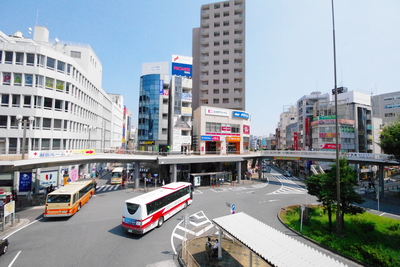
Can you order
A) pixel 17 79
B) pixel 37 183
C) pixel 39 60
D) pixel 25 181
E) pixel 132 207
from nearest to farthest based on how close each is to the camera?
pixel 132 207
pixel 25 181
pixel 17 79
pixel 37 183
pixel 39 60

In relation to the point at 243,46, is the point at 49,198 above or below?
below

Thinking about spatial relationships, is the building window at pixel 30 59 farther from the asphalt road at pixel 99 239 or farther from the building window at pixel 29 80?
the asphalt road at pixel 99 239

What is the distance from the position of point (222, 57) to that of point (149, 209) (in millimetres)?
53306

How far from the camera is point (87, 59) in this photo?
4438 centimetres

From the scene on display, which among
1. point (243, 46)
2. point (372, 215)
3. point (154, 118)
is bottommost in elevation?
point (372, 215)

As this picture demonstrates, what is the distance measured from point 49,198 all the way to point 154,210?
9.75 meters

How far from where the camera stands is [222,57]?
59.1 metres

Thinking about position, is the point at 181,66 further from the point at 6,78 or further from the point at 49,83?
the point at 6,78

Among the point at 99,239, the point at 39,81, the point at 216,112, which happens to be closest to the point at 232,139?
the point at 216,112

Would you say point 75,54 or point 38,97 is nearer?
point 38,97

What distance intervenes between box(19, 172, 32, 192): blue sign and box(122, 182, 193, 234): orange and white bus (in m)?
21.4

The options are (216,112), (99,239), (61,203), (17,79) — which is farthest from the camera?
(216,112)

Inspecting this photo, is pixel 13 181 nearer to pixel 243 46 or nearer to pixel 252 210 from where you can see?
pixel 252 210

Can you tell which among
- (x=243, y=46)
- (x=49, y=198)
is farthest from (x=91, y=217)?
(x=243, y=46)
